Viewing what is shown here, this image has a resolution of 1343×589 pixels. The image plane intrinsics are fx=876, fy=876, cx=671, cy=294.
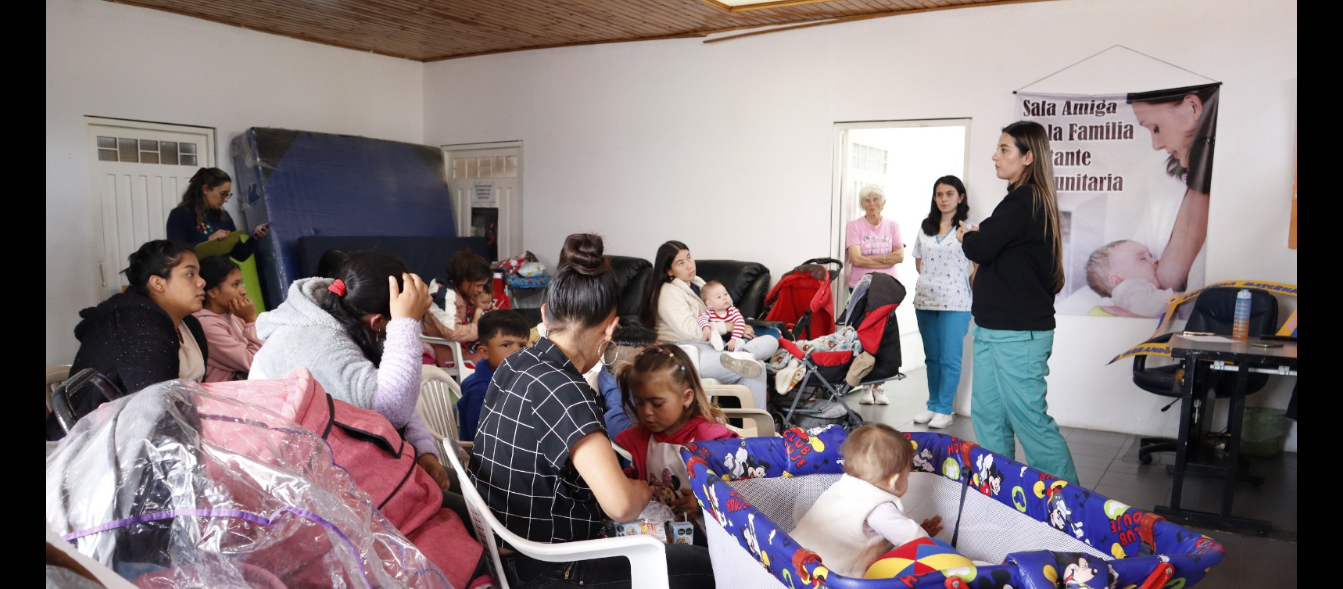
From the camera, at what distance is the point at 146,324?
2.70 metres

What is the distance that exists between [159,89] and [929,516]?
662 cm

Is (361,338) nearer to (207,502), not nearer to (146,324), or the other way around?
(146,324)

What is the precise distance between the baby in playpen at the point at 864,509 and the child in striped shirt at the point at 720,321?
111 inches

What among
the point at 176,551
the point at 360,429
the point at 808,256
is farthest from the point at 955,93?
the point at 176,551

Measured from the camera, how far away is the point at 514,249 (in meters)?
8.20

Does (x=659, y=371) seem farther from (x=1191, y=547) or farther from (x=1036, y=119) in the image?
(x=1036, y=119)

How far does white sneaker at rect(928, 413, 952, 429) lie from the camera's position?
18.3ft

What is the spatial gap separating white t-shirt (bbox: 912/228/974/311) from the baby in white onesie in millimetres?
761

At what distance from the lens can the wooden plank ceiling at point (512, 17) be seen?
19.9 ft

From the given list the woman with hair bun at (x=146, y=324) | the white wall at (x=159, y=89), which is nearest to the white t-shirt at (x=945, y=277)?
the woman with hair bun at (x=146, y=324)

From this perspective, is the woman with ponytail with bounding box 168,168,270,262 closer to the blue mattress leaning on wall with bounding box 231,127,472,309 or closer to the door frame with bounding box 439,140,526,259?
the blue mattress leaning on wall with bounding box 231,127,472,309

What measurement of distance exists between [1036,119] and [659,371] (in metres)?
4.06

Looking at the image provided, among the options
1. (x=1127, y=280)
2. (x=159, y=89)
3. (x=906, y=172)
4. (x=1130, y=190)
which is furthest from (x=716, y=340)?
(x=159, y=89)

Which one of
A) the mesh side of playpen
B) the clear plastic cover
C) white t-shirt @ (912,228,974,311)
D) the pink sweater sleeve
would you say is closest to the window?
the pink sweater sleeve
